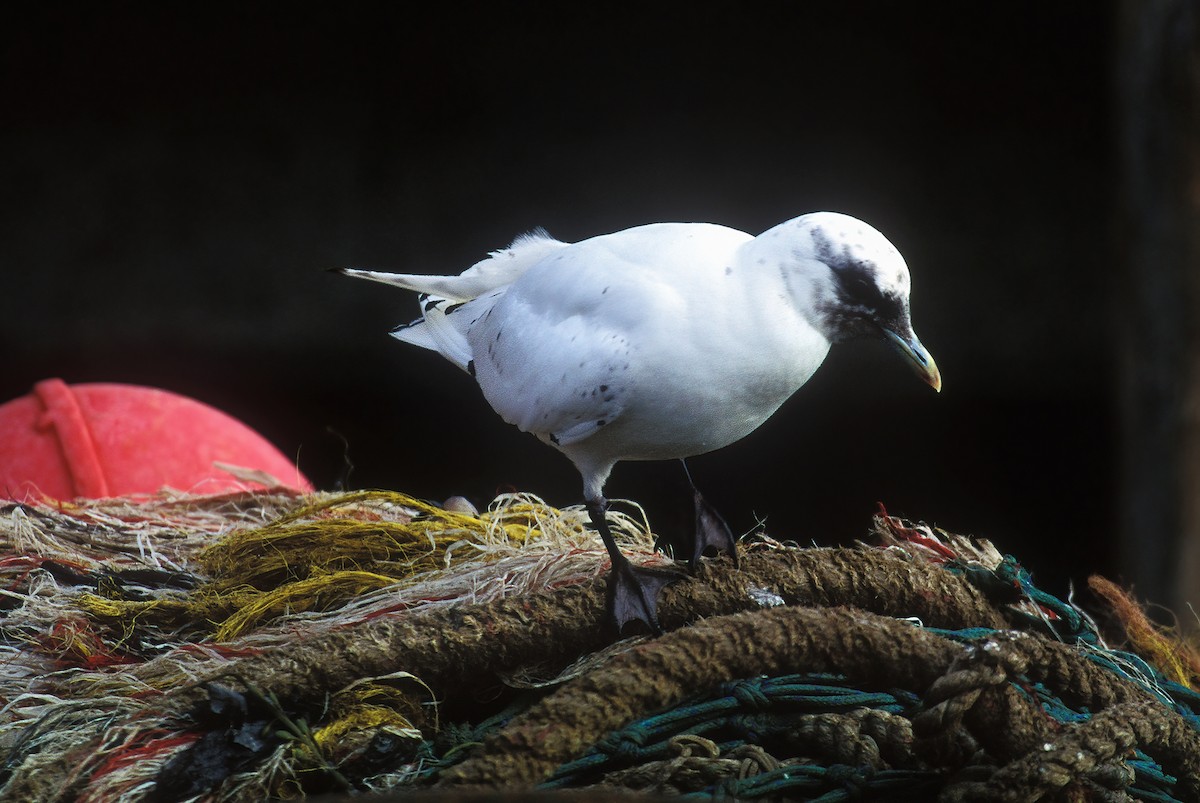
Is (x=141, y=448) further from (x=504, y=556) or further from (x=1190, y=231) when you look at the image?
(x=1190, y=231)

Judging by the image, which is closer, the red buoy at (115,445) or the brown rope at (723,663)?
the brown rope at (723,663)

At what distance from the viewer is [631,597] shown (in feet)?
4.66

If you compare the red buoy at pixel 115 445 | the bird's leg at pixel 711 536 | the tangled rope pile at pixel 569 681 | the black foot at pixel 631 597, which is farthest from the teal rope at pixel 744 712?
the red buoy at pixel 115 445

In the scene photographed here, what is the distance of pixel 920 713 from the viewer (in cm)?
119

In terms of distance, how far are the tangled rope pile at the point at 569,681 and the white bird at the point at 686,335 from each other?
5.4 inches

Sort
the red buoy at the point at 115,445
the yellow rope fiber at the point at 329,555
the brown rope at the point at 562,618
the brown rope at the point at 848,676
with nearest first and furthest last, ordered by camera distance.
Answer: the brown rope at the point at 848,676, the brown rope at the point at 562,618, the yellow rope fiber at the point at 329,555, the red buoy at the point at 115,445

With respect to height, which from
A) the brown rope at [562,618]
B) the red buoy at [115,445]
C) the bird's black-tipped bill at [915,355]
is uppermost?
the bird's black-tipped bill at [915,355]

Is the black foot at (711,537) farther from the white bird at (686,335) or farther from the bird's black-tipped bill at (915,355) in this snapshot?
the bird's black-tipped bill at (915,355)

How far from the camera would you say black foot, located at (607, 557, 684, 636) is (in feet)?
4.57

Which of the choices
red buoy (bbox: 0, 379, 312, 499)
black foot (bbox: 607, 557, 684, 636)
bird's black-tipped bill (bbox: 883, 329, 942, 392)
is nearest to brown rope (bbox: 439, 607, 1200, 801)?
black foot (bbox: 607, 557, 684, 636)

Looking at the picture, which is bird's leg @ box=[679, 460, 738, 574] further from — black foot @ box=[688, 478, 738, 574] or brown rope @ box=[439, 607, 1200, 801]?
brown rope @ box=[439, 607, 1200, 801]

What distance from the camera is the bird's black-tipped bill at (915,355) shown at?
1368 millimetres

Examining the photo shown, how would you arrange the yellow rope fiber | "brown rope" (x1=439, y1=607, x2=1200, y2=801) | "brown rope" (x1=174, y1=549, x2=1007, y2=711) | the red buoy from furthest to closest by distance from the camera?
the red buoy → the yellow rope fiber → "brown rope" (x1=174, y1=549, x2=1007, y2=711) → "brown rope" (x1=439, y1=607, x2=1200, y2=801)

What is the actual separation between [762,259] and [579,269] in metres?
0.24
